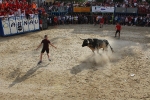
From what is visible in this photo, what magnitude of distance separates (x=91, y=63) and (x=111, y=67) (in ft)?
3.90

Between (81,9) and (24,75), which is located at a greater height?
(81,9)

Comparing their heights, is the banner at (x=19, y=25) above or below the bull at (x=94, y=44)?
above

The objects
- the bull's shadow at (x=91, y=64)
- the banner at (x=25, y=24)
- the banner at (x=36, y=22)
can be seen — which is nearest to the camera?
the bull's shadow at (x=91, y=64)

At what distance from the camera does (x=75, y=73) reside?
35.6 ft

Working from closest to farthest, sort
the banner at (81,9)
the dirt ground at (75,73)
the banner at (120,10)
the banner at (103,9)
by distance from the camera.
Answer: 1. the dirt ground at (75,73)
2. the banner at (120,10)
3. the banner at (103,9)
4. the banner at (81,9)

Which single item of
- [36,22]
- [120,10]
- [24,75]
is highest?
[120,10]

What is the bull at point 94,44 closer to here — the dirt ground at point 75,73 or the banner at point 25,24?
the dirt ground at point 75,73

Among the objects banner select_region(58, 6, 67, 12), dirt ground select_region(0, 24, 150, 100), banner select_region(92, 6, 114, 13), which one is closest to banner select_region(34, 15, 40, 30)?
banner select_region(58, 6, 67, 12)

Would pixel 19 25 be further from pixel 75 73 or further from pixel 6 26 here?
pixel 75 73

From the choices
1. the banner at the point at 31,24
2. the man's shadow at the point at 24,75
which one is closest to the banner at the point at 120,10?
the banner at the point at 31,24

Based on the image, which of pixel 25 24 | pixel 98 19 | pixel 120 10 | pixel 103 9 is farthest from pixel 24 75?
pixel 120 10

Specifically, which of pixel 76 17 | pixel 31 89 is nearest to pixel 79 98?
pixel 31 89

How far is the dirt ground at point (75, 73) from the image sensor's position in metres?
8.82

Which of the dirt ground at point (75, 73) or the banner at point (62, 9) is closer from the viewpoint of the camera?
the dirt ground at point (75, 73)
